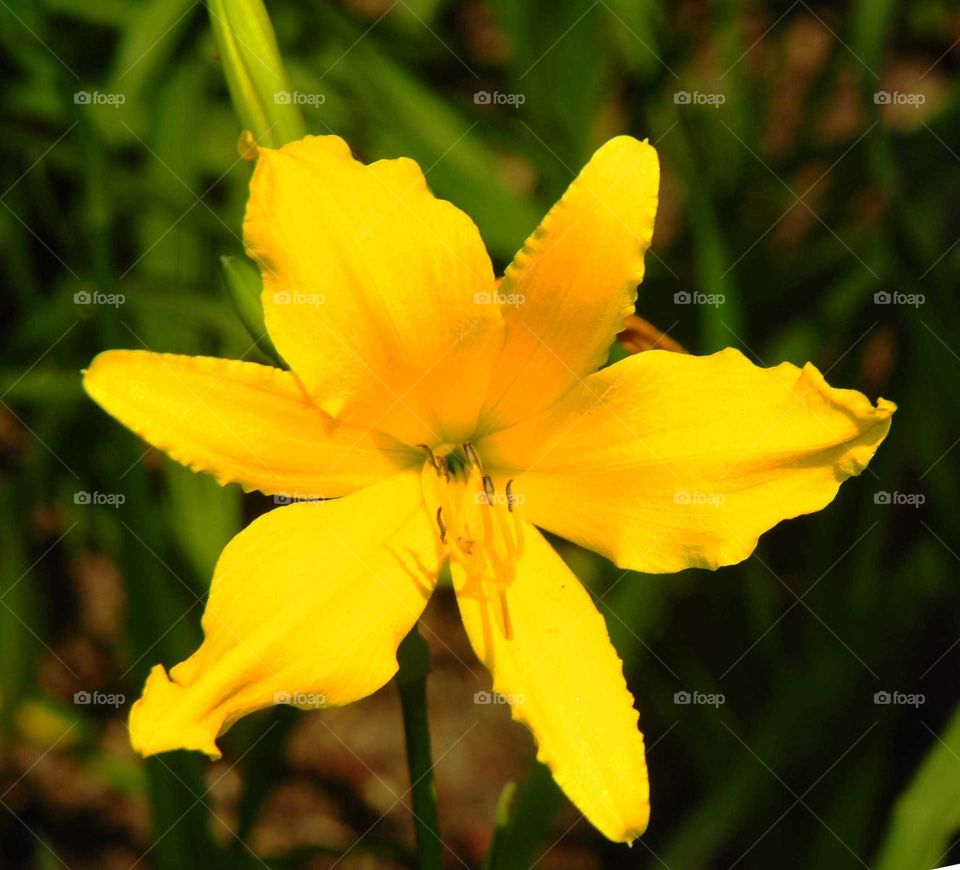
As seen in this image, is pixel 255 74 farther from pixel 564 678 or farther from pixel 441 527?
pixel 564 678

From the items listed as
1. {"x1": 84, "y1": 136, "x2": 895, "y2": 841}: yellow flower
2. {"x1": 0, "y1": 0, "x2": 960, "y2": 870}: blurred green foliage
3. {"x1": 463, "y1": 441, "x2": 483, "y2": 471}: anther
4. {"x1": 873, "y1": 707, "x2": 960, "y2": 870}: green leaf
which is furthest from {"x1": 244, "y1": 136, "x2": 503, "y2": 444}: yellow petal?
{"x1": 873, "y1": 707, "x2": 960, "y2": 870}: green leaf

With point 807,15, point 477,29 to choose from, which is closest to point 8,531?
point 477,29

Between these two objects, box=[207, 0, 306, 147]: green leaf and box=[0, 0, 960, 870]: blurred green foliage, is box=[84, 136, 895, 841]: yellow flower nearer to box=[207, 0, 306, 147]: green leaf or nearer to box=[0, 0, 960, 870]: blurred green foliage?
box=[207, 0, 306, 147]: green leaf

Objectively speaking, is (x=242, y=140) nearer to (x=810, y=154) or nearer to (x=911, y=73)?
(x=810, y=154)

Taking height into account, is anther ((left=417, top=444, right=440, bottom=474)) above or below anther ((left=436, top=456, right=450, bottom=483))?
above

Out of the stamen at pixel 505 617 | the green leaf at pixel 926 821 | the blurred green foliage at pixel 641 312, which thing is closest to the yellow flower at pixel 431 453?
the stamen at pixel 505 617

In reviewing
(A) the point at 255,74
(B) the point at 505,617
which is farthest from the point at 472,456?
(A) the point at 255,74
